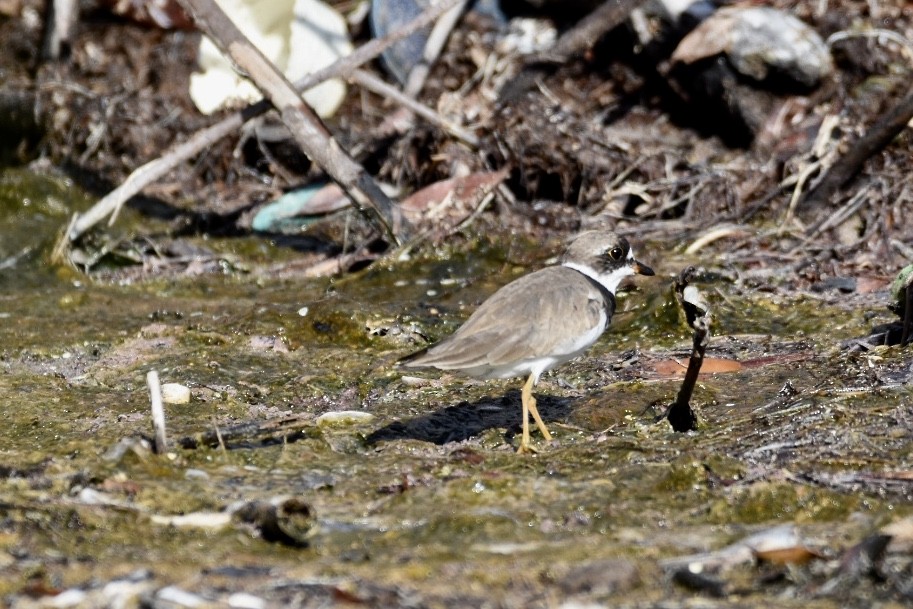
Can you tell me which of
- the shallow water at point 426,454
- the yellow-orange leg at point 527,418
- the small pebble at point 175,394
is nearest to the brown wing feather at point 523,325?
the yellow-orange leg at point 527,418

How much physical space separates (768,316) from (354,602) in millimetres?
4152

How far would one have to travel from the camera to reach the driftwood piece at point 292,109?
305 inches

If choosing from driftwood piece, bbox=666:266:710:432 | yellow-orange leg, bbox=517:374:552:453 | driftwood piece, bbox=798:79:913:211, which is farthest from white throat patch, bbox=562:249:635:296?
driftwood piece, bbox=798:79:913:211

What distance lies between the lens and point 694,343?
14.5 feet

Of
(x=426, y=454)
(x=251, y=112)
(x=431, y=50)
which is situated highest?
(x=431, y=50)

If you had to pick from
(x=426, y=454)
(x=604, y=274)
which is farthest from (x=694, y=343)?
(x=604, y=274)

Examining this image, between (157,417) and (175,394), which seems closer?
(157,417)

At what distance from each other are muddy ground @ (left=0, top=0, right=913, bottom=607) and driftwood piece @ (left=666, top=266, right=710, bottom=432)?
2.9 inches

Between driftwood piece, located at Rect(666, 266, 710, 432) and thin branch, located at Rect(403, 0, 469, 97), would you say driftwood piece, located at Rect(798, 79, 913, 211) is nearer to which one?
thin branch, located at Rect(403, 0, 469, 97)

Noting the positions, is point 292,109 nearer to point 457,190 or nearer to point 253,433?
point 457,190

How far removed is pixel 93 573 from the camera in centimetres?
338

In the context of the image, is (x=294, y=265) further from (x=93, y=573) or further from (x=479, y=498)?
(x=93, y=573)

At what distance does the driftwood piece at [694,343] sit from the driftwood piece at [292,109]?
3398 mm

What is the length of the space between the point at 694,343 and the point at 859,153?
13.1ft
